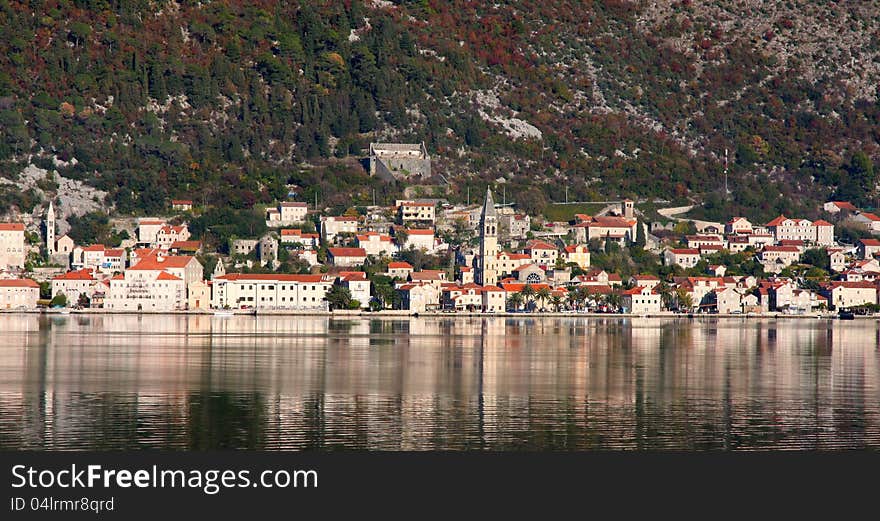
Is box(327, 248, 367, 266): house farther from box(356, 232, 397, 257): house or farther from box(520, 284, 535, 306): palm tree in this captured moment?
box(520, 284, 535, 306): palm tree

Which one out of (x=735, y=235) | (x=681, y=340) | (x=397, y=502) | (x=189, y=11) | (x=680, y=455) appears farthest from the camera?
(x=189, y=11)

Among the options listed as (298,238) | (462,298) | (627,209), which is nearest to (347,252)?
(298,238)

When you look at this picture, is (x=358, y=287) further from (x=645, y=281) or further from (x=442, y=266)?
(x=645, y=281)

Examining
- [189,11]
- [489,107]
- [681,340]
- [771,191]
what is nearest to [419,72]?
[489,107]

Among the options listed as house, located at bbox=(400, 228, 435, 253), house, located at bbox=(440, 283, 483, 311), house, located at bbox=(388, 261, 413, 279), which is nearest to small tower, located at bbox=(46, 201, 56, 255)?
house, located at bbox=(388, 261, 413, 279)

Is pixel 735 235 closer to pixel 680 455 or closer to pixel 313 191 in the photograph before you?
pixel 313 191

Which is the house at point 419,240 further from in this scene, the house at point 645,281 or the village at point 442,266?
the house at point 645,281
